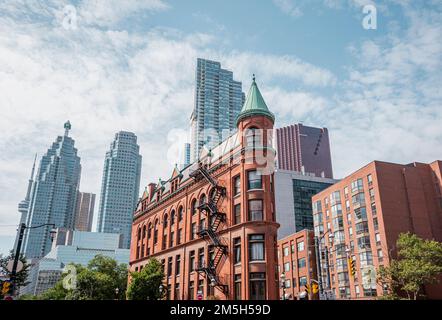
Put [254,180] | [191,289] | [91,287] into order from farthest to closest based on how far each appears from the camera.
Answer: [91,287] < [191,289] < [254,180]

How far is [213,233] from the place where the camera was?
44719mm

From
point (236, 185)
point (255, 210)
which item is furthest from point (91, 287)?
point (255, 210)

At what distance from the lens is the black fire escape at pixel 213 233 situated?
42.9m

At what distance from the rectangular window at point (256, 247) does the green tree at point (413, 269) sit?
2830 centimetres

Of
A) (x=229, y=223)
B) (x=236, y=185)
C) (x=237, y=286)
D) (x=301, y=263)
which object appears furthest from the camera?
(x=301, y=263)

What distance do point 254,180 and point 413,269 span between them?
3022 centimetres

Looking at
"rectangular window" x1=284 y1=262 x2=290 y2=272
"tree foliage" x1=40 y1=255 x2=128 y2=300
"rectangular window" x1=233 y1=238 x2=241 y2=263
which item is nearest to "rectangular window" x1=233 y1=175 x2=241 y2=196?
"rectangular window" x1=233 y1=238 x2=241 y2=263

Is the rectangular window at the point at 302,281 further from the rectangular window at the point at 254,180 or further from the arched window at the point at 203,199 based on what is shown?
the rectangular window at the point at 254,180

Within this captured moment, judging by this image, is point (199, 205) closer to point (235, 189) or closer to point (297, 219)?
point (235, 189)

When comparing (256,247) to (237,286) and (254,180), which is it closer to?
(237,286)

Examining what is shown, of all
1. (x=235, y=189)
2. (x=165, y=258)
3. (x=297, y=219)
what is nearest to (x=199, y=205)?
(x=235, y=189)

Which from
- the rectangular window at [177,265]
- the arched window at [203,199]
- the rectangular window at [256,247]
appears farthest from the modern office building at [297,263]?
the rectangular window at [256,247]
